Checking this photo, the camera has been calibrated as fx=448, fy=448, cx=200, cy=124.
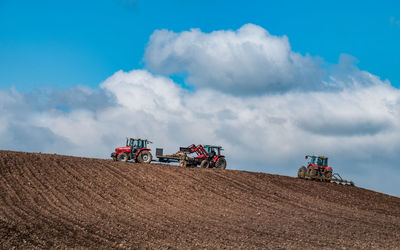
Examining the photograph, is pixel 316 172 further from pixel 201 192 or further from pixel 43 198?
Answer: pixel 43 198

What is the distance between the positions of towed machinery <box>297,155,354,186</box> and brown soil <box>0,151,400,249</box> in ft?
9.85

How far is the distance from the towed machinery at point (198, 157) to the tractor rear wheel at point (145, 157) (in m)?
0.81

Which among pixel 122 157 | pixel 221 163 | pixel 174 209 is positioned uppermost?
pixel 221 163

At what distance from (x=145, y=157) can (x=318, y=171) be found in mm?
18344

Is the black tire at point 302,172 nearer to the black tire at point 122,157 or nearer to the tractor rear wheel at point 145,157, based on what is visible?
the tractor rear wheel at point 145,157

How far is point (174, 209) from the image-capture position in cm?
2547

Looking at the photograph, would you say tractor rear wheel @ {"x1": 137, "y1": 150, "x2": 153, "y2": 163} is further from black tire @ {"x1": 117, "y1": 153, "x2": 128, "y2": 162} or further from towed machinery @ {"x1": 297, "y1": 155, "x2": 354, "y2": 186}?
towed machinery @ {"x1": 297, "y1": 155, "x2": 354, "y2": 186}

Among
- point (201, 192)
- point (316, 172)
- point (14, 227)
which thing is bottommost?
point (14, 227)

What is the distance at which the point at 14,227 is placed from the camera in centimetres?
1719

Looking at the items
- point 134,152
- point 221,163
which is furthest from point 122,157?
point 221,163

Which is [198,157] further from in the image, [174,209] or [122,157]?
[174,209]

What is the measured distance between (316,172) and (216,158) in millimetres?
11377

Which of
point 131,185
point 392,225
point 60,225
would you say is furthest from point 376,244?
point 131,185

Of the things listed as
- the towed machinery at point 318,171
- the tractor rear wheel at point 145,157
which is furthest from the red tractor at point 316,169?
the tractor rear wheel at point 145,157
